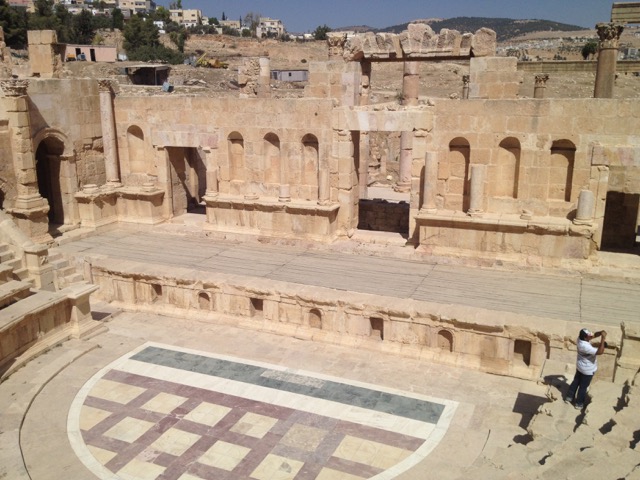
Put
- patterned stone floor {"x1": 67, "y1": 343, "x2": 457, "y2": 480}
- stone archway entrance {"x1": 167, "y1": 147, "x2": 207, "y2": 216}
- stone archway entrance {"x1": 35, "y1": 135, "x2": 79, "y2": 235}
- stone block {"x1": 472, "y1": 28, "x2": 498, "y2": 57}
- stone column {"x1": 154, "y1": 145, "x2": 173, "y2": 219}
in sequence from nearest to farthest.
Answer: patterned stone floor {"x1": 67, "y1": 343, "x2": 457, "y2": 480} < stone block {"x1": 472, "y1": 28, "x2": 498, "y2": 57} < stone archway entrance {"x1": 35, "y1": 135, "x2": 79, "y2": 235} < stone column {"x1": 154, "y1": 145, "x2": 173, "y2": 219} < stone archway entrance {"x1": 167, "y1": 147, "x2": 207, "y2": 216}

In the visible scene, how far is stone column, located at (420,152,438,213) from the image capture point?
12.6 m

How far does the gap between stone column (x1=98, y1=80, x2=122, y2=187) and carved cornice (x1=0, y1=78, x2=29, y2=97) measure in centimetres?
236

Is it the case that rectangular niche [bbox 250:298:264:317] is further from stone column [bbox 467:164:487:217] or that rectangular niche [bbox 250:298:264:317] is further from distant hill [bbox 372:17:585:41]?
distant hill [bbox 372:17:585:41]

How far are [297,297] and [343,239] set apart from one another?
347 centimetres

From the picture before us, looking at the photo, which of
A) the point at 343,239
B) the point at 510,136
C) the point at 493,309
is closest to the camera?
the point at 493,309

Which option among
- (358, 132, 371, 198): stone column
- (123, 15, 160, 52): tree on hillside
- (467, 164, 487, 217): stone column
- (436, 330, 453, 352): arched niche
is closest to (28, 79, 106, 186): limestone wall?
(358, 132, 371, 198): stone column

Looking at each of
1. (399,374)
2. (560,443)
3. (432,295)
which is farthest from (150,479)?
(432,295)

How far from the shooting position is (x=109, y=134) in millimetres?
15984

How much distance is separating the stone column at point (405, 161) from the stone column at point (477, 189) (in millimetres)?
8042

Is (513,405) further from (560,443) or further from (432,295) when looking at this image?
(432,295)

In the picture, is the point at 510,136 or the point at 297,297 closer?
the point at 297,297

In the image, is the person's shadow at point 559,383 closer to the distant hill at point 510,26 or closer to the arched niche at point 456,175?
the arched niche at point 456,175

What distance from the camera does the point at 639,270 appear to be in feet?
37.2

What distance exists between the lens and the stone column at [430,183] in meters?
12.6
